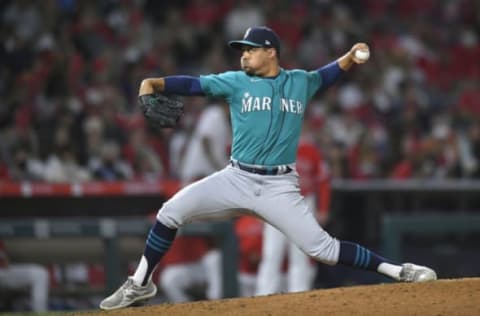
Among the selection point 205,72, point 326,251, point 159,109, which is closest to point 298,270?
point 326,251

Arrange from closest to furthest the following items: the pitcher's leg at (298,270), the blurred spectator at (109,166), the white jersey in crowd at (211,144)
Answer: the pitcher's leg at (298,270)
the white jersey in crowd at (211,144)
the blurred spectator at (109,166)

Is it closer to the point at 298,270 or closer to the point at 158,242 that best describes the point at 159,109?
the point at 158,242

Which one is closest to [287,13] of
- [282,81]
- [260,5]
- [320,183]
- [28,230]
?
[260,5]

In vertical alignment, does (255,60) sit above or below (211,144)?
above

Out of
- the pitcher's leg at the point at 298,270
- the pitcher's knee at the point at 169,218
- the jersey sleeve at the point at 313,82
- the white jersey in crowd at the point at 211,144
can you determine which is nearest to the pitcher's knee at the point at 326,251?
the pitcher's knee at the point at 169,218

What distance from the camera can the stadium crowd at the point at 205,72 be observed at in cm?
1181

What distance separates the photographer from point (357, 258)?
6.75 meters

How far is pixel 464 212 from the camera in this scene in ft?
39.0

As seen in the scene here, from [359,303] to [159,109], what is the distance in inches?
62.6

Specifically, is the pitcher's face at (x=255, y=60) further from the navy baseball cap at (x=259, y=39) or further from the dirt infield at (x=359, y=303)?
the dirt infield at (x=359, y=303)

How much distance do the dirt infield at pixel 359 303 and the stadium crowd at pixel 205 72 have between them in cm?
464

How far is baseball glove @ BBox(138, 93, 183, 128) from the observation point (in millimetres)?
6562

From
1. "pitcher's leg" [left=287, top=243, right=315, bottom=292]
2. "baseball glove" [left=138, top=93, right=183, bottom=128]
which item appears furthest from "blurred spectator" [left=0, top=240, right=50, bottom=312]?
"baseball glove" [left=138, top=93, right=183, bottom=128]

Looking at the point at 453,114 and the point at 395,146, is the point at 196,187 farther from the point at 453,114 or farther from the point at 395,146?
the point at 453,114
